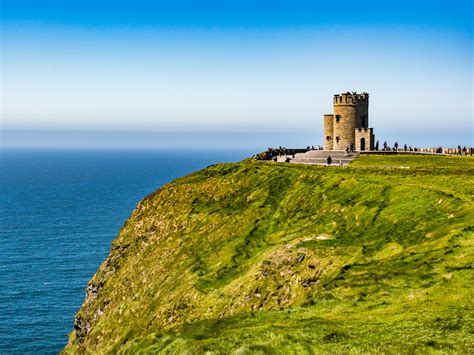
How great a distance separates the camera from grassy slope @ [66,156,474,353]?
760 inches

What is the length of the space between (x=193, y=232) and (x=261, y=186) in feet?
26.8

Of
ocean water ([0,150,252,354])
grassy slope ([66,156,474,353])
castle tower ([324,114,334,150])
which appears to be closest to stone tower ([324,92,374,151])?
castle tower ([324,114,334,150])

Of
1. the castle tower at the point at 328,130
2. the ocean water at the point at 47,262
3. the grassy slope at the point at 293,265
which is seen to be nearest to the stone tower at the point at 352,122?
the castle tower at the point at 328,130

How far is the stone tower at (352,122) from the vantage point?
274 ft

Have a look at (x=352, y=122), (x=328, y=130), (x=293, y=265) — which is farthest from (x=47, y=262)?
(x=293, y=265)

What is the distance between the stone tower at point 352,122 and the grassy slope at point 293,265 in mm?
27684

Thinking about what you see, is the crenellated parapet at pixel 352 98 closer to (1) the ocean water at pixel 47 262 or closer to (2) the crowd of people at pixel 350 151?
(2) the crowd of people at pixel 350 151

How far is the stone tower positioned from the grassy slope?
27.7 metres

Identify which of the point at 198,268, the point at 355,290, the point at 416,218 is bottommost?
the point at 198,268

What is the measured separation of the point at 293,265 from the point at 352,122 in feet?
190

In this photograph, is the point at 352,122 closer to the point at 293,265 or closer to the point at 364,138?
the point at 364,138

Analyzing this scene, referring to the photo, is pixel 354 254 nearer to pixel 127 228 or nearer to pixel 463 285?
pixel 463 285

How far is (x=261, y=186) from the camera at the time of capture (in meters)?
49.1

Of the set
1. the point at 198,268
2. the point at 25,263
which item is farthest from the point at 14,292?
the point at 198,268
